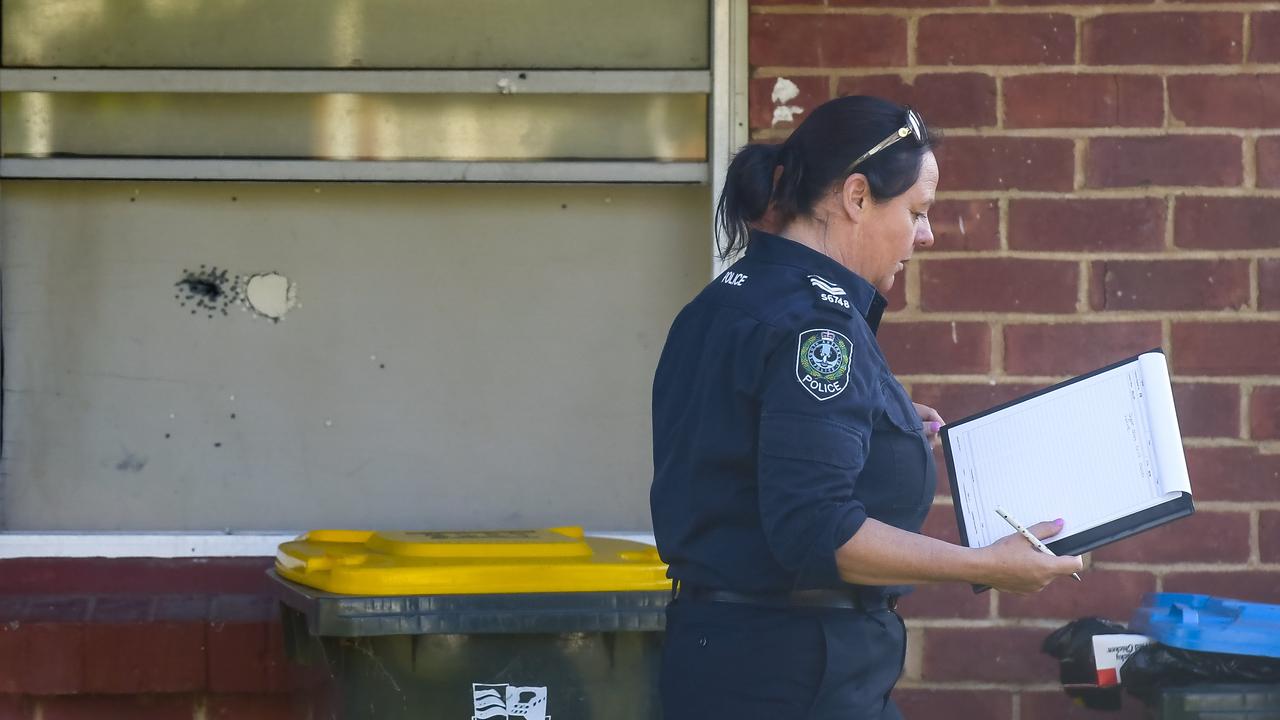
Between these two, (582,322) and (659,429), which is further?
(582,322)

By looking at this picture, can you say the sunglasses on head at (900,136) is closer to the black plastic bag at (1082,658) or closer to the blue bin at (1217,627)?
the blue bin at (1217,627)

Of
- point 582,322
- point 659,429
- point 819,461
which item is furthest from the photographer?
point 582,322

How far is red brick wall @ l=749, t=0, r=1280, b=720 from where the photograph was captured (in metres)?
3.85

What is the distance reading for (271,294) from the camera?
13.6ft

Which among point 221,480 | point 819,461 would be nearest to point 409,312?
point 221,480

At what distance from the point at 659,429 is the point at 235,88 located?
217 cm

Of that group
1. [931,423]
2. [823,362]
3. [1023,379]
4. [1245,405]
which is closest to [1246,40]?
[1245,405]

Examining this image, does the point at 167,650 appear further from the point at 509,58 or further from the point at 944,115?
the point at 944,115

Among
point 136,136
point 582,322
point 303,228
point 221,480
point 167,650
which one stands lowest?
point 167,650

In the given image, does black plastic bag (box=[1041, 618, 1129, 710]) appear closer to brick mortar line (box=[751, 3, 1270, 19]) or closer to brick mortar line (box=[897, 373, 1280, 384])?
brick mortar line (box=[897, 373, 1280, 384])

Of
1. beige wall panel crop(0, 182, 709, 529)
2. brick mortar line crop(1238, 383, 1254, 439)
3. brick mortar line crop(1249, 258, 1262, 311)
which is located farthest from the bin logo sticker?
brick mortar line crop(1249, 258, 1262, 311)

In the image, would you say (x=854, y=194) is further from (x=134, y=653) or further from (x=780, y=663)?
(x=134, y=653)

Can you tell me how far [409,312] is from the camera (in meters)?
4.14

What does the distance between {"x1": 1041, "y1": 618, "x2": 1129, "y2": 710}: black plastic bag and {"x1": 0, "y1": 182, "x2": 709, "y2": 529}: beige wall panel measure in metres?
1.19
